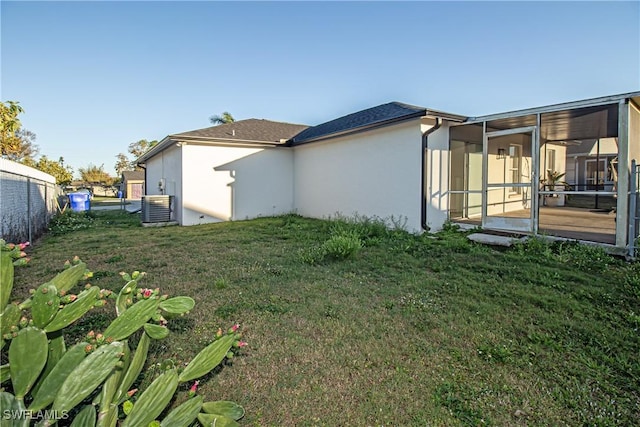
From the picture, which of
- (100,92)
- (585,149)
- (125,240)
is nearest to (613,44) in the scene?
(585,149)

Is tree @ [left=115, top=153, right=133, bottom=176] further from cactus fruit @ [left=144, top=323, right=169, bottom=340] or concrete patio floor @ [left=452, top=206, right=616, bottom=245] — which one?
cactus fruit @ [left=144, top=323, right=169, bottom=340]

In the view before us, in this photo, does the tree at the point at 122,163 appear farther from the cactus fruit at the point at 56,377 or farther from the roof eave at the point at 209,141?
the cactus fruit at the point at 56,377

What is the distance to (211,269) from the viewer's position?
557cm

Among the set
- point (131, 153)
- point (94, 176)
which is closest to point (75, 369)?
point (94, 176)

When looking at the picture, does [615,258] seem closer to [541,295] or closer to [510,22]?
[541,295]

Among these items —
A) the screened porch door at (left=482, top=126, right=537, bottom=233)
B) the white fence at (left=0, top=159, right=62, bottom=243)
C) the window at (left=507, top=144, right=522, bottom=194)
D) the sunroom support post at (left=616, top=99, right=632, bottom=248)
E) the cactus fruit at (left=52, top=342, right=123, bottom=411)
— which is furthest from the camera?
the window at (left=507, top=144, right=522, bottom=194)

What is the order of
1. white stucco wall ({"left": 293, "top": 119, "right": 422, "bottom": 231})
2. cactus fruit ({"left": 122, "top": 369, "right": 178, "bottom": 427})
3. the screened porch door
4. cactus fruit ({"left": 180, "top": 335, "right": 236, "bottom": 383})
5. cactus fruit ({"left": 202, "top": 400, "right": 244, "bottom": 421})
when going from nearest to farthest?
cactus fruit ({"left": 122, "top": 369, "right": 178, "bottom": 427}), cactus fruit ({"left": 202, "top": 400, "right": 244, "bottom": 421}), cactus fruit ({"left": 180, "top": 335, "right": 236, "bottom": 383}), white stucco wall ({"left": 293, "top": 119, "right": 422, "bottom": 231}), the screened porch door

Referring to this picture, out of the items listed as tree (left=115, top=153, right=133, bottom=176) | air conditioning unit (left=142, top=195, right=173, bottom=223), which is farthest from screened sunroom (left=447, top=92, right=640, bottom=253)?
tree (left=115, top=153, right=133, bottom=176)

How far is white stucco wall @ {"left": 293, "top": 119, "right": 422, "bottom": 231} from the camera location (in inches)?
335

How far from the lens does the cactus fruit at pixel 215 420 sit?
193cm

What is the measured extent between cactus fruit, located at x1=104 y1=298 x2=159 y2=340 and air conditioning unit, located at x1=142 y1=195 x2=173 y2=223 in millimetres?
10435

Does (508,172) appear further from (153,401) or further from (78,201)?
(78,201)

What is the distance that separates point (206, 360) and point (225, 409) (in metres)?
0.37

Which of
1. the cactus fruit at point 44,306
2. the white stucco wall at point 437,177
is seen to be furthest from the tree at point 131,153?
the cactus fruit at point 44,306
